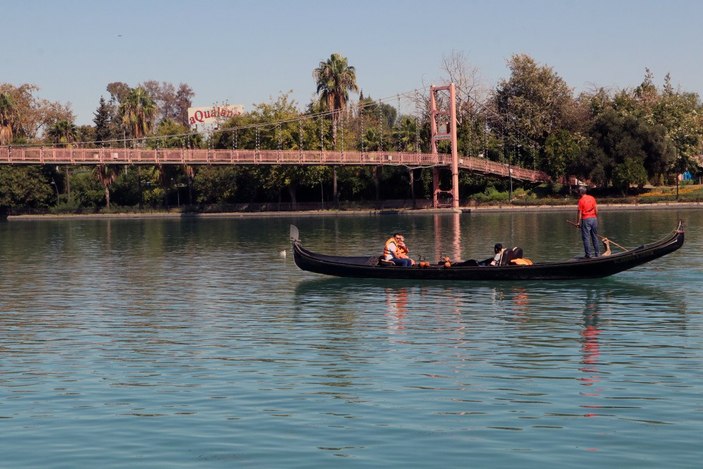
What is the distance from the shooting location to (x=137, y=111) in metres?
120

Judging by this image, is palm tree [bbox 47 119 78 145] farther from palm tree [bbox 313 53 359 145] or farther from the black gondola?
the black gondola

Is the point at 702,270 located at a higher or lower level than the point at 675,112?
lower

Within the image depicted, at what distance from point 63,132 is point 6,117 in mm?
6955

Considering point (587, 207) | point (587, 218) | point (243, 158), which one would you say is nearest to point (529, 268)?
point (587, 218)

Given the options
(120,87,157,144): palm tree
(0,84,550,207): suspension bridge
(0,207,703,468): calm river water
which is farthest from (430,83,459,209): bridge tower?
(0,207,703,468): calm river water

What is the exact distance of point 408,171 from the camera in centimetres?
10600

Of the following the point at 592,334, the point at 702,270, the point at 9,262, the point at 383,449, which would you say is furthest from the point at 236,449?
the point at 9,262

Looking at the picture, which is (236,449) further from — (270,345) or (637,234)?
(637,234)

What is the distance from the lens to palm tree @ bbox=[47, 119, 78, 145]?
120 metres

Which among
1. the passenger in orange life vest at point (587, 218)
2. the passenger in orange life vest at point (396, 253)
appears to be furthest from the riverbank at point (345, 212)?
the passenger in orange life vest at point (587, 218)

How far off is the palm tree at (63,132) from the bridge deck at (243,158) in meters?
20.4

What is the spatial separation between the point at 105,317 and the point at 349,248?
2644 centimetres

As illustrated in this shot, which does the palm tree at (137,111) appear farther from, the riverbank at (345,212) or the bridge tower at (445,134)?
the bridge tower at (445,134)

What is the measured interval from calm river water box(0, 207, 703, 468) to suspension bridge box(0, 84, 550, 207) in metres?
54.4
